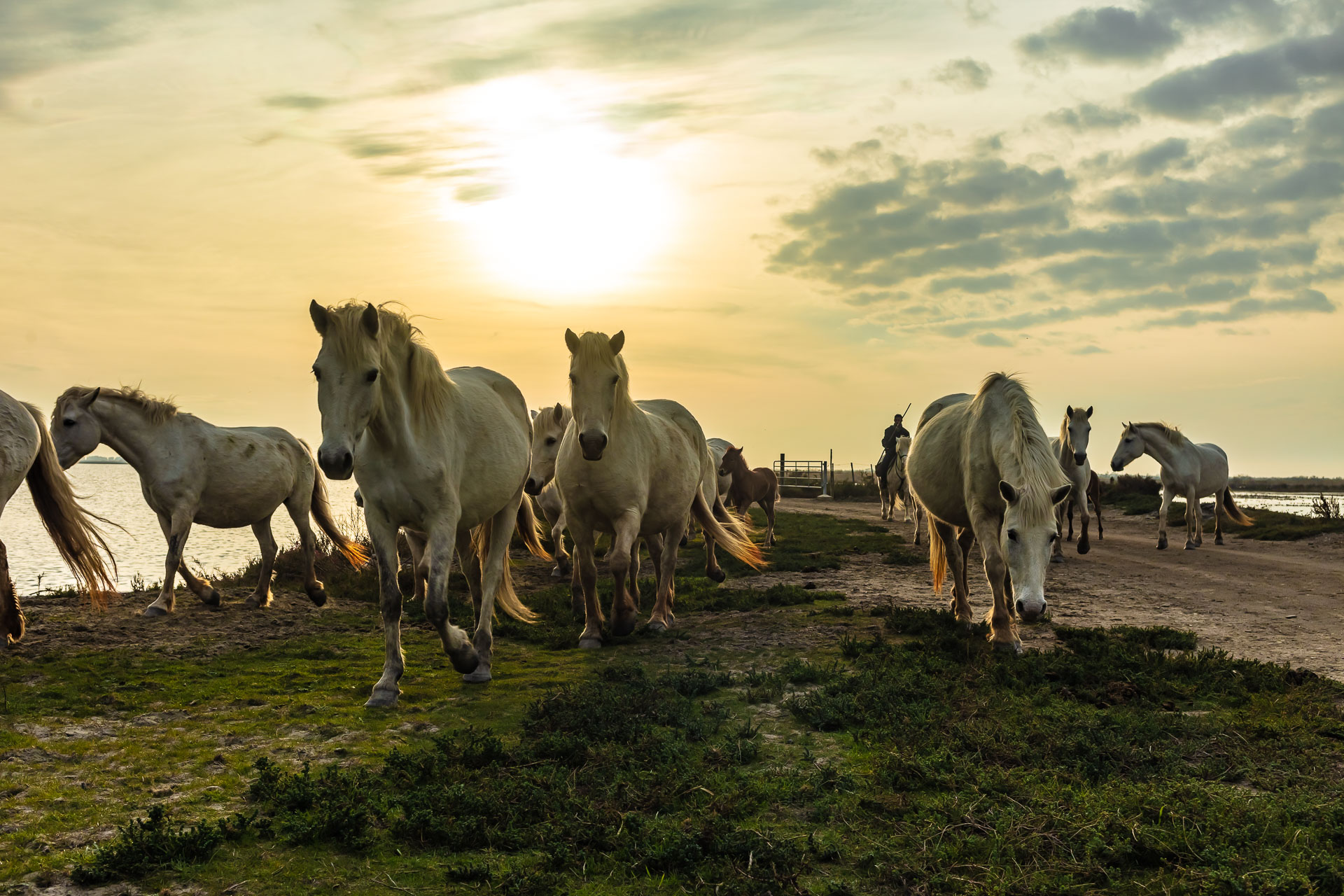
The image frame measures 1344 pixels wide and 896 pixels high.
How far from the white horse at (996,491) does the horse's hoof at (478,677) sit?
3.86 meters

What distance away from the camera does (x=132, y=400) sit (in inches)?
Answer: 368

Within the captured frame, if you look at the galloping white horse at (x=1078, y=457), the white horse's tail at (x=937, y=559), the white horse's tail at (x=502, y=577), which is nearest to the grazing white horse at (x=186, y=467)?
the white horse's tail at (x=502, y=577)

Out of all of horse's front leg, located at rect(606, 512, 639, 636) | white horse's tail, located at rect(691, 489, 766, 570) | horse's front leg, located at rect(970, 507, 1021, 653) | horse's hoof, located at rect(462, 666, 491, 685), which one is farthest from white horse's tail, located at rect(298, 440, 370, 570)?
horse's front leg, located at rect(970, 507, 1021, 653)

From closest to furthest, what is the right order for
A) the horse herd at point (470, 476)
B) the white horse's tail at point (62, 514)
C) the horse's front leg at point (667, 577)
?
the horse herd at point (470, 476)
the white horse's tail at point (62, 514)
the horse's front leg at point (667, 577)

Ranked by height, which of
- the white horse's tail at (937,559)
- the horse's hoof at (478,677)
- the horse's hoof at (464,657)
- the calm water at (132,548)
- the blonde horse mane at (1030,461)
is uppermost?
the blonde horse mane at (1030,461)

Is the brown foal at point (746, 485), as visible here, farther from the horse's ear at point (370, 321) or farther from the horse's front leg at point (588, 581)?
the horse's ear at point (370, 321)

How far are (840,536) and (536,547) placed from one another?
11298 millimetres

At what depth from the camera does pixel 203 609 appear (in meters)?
9.19

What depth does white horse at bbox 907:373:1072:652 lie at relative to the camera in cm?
Answer: 598

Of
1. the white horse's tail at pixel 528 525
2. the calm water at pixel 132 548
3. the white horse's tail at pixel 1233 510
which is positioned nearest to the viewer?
the white horse's tail at pixel 528 525

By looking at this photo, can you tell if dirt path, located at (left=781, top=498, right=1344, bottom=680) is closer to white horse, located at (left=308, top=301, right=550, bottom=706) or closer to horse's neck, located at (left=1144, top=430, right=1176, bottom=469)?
horse's neck, located at (left=1144, top=430, right=1176, bottom=469)

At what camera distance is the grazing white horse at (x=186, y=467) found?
8977 millimetres

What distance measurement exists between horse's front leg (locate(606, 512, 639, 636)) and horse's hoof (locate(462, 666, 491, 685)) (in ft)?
4.86

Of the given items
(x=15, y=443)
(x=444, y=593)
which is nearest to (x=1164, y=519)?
(x=444, y=593)
